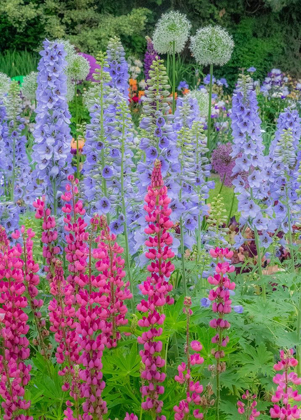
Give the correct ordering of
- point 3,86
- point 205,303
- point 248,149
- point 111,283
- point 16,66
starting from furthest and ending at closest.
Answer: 1. point 16,66
2. point 3,86
3. point 248,149
4. point 205,303
5. point 111,283

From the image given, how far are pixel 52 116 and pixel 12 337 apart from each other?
5.65 ft

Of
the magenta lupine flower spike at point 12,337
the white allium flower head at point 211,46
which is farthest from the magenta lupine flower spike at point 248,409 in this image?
the white allium flower head at point 211,46

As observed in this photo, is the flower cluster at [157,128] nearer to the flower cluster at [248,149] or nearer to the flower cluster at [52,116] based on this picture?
the flower cluster at [248,149]

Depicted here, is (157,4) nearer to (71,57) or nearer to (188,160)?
(71,57)

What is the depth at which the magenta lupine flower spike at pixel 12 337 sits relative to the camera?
62.4 inches

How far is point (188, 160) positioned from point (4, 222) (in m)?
1.23

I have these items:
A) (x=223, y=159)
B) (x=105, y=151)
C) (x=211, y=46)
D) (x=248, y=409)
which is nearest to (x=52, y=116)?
(x=105, y=151)

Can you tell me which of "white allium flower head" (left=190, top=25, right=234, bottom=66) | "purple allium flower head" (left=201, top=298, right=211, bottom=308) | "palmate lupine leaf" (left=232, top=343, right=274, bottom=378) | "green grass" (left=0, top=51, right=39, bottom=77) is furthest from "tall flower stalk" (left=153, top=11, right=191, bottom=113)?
"green grass" (left=0, top=51, right=39, bottom=77)

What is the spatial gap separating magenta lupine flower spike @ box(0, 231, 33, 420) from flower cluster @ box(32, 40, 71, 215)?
4.80 ft

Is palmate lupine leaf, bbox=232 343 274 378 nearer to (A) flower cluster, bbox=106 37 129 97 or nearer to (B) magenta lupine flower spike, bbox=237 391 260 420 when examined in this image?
(B) magenta lupine flower spike, bbox=237 391 260 420

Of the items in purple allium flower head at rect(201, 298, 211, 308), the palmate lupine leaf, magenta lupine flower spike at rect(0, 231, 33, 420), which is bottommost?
the palmate lupine leaf

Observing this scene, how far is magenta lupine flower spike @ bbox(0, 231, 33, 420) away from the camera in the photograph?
158 centimetres

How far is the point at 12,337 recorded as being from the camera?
1.67 meters

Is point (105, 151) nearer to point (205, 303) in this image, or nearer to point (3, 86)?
point (205, 303)
